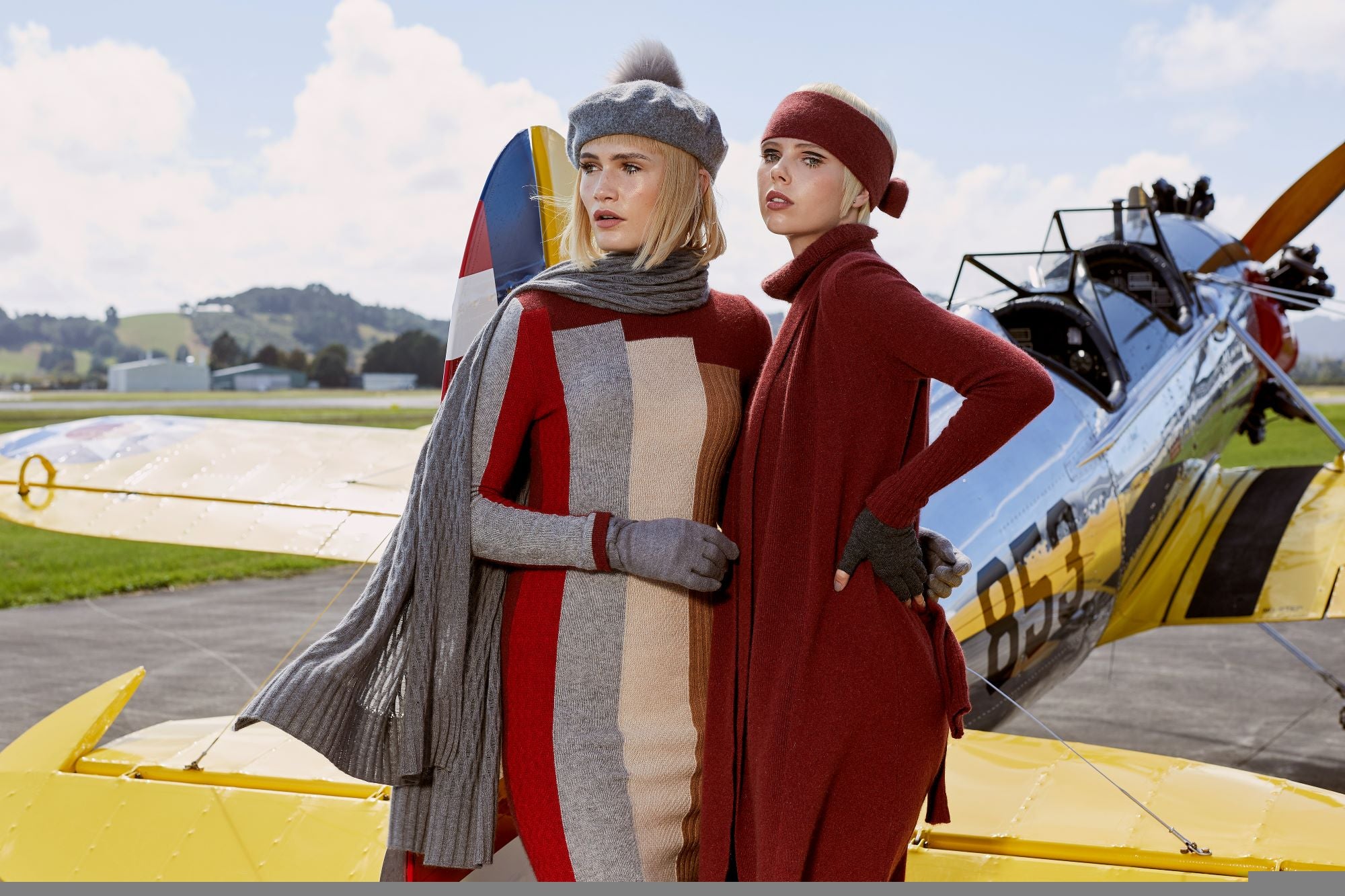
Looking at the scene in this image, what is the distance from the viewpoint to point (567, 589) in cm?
175

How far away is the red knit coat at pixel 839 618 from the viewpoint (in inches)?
63.7

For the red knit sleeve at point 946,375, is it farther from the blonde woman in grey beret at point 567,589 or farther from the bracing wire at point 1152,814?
the bracing wire at point 1152,814

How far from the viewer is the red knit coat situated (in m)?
1.62

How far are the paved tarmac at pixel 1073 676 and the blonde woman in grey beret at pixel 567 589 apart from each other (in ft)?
16.4

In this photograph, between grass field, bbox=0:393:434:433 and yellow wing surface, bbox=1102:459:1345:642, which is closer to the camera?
yellow wing surface, bbox=1102:459:1345:642

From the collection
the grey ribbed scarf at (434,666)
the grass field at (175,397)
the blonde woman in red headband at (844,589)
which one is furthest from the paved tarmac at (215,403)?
the blonde woman in red headband at (844,589)

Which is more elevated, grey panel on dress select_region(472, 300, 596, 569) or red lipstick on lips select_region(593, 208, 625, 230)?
red lipstick on lips select_region(593, 208, 625, 230)

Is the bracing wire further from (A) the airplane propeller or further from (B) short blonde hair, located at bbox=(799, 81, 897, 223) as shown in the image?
(A) the airplane propeller

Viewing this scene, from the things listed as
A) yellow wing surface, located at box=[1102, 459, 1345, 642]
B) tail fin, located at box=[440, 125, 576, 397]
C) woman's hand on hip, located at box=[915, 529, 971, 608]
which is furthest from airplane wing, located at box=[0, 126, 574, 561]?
yellow wing surface, located at box=[1102, 459, 1345, 642]

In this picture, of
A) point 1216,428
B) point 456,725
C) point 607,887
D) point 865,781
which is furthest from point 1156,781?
point 1216,428

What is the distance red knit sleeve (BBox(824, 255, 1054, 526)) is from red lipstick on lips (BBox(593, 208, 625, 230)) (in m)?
0.40

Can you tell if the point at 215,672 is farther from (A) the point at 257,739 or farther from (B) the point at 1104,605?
(B) the point at 1104,605

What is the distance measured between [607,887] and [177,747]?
1924mm

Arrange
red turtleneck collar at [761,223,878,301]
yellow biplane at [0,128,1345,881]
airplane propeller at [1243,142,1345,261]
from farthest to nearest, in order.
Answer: airplane propeller at [1243,142,1345,261], yellow biplane at [0,128,1345,881], red turtleneck collar at [761,223,878,301]
